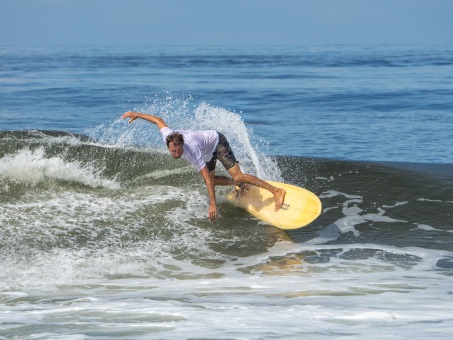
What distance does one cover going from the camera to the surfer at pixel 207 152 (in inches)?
327

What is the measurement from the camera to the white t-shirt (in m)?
8.58

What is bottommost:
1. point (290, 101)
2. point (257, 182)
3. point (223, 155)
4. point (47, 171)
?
point (290, 101)

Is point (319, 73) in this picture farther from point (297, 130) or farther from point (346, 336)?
point (346, 336)

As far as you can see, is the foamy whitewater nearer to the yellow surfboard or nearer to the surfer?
the yellow surfboard

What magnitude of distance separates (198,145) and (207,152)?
1.01 feet

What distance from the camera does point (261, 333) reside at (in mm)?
5352

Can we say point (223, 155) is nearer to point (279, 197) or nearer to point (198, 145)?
point (198, 145)

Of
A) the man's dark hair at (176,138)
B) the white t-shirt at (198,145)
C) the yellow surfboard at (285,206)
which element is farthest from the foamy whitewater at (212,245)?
the man's dark hair at (176,138)

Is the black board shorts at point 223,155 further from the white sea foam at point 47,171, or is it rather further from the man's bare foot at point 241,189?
the white sea foam at point 47,171

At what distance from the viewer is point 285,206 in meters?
9.48

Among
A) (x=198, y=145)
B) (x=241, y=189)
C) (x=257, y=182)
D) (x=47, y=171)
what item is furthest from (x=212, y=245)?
(x=47, y=171)

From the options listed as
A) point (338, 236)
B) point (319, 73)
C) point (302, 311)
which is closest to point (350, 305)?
point (302, 311)

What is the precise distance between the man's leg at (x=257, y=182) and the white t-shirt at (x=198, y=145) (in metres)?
0.41

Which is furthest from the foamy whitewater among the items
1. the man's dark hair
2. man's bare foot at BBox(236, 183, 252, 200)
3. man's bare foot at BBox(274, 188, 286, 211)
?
the man's dark hair
